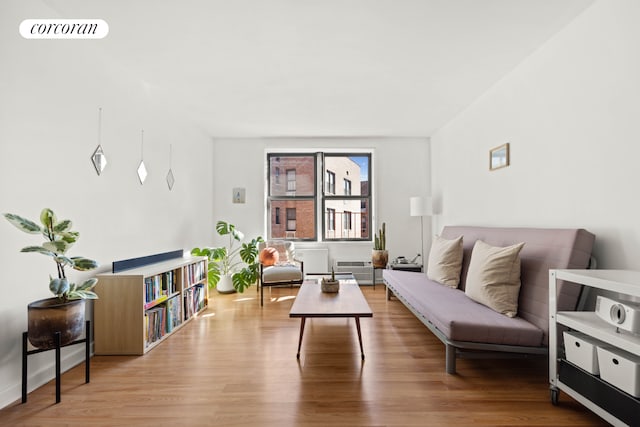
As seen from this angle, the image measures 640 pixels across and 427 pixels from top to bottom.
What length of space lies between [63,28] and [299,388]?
297cm

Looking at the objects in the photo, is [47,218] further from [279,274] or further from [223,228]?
[223,228]

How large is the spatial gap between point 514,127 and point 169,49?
3.22 metres

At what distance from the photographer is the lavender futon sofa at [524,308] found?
6.70 feet

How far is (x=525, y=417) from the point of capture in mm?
1741

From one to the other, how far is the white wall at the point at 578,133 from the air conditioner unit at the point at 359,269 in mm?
2241

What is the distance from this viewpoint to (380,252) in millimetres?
4883

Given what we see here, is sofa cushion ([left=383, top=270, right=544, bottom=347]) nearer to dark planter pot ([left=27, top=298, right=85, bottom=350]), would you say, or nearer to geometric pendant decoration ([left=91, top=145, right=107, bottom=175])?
dark planter pot ([left=27, top=298, right=85, bottom=350])

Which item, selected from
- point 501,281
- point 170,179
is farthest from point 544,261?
point 170,179

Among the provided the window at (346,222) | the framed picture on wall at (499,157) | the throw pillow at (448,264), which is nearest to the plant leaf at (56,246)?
the throw pillow at (448,264)

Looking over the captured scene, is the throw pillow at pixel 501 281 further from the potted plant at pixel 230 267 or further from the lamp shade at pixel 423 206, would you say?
the potted plant at pixel 230 267

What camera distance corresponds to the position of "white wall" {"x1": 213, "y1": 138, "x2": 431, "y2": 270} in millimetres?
5430

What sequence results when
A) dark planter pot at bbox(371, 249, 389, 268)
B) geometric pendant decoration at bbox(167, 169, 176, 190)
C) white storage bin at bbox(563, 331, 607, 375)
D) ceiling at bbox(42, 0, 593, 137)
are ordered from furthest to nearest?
dark planter pot at bbox(371, 249, 389, 268)
geometric pendant decoration at bbox(167, 169, 176, 190)
ceiling at bbox(42, 0, 593, 137)
white storage bin at bbox(563, 331, 607, 375)

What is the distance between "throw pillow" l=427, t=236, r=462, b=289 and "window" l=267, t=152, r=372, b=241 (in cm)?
219

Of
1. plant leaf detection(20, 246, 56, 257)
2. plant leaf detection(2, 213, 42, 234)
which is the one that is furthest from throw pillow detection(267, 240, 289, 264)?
plant leaf detection(2, 213, 42, 234)
